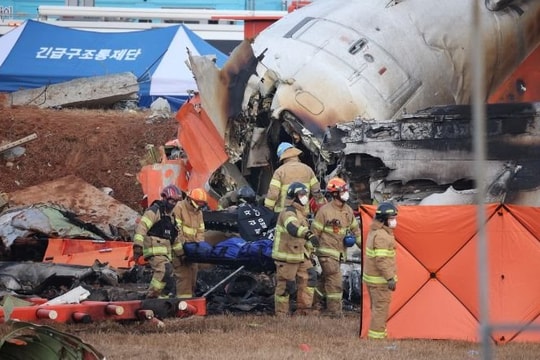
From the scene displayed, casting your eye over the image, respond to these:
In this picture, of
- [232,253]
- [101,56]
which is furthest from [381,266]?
[101,56]

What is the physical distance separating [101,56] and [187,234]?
1457 cm

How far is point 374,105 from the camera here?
44.0ft

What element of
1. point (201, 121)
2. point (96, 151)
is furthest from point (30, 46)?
point (201, 121)

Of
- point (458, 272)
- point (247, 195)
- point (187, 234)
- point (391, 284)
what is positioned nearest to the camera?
point (391, 284)

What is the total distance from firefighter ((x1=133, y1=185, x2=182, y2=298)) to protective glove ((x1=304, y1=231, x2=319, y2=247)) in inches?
54.4

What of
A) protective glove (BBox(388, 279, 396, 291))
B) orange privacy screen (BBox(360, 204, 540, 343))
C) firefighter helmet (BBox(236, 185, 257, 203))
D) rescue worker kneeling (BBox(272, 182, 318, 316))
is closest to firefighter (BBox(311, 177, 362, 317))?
rescue worker kneeling (BBox(272, 182, 318, 316))

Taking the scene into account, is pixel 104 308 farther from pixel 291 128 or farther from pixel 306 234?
pixel 291 128

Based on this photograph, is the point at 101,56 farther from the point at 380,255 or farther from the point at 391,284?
the point at 391,284

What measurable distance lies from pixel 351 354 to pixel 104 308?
7.17ft

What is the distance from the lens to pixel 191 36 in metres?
24.0

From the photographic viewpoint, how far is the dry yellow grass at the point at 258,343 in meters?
7.49

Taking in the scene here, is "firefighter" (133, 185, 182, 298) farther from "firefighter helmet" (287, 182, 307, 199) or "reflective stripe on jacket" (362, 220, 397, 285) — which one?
"reflective stripe on jacket" (362, 220, 397, 285)

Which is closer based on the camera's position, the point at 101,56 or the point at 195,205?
the point at 195,205

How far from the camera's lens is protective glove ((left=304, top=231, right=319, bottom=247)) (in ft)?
31.5
